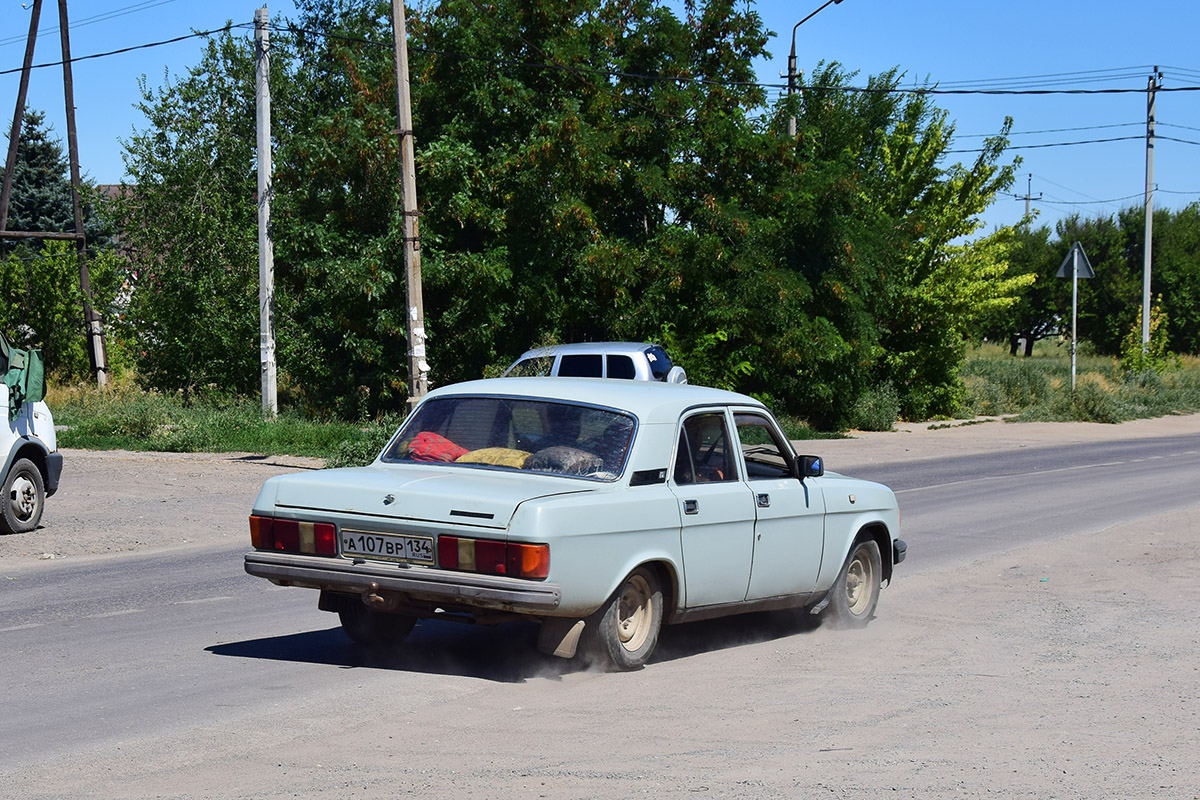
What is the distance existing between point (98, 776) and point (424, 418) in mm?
3166

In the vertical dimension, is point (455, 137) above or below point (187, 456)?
above

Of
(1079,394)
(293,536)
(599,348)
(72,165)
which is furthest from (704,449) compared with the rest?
(1079,394)

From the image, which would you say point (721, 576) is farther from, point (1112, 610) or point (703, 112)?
point (703, 112)

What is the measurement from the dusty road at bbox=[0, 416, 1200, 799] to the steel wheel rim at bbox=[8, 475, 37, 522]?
3598 millimetres

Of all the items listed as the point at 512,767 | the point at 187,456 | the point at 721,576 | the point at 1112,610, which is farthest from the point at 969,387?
the point at 512,767

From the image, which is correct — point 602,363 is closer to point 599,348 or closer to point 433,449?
point 599,348

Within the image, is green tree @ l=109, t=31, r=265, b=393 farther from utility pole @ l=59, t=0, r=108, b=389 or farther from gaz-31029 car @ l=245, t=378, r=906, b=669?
gaz-31029 car @ l=245, t=378, r=906, b=669

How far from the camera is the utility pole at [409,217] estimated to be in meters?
20.2

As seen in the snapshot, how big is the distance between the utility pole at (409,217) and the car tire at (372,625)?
12.2 meters

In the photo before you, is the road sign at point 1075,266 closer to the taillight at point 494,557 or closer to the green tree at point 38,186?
the taillight at point 494,557

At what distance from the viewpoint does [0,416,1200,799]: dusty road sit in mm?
5258

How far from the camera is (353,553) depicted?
6980 millimetres

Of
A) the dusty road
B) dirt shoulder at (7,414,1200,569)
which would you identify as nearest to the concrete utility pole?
dirt shoulder at (7,414,1200,569)

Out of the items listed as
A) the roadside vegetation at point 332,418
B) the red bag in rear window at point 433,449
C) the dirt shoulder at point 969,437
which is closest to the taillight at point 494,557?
the red bag in rear window at point 433,449
